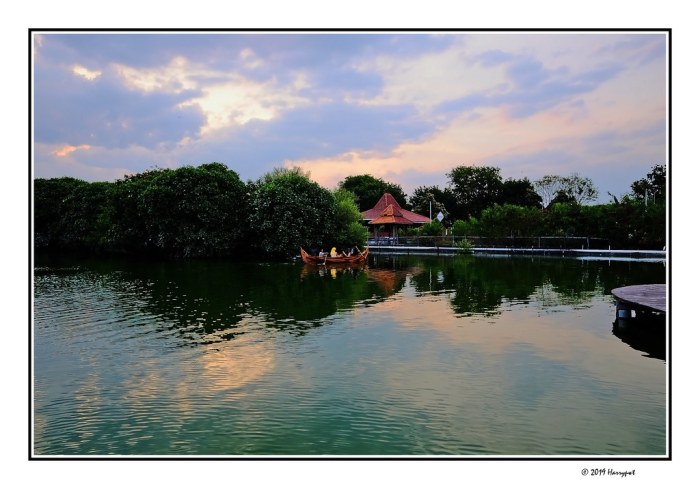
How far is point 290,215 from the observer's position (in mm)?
37062

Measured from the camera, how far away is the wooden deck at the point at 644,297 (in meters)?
11.4

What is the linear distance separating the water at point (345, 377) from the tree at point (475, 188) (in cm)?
4379

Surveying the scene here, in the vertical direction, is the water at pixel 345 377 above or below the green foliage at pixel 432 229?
below

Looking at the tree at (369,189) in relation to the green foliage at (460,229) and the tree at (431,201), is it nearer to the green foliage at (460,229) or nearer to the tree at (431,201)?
the tree at (431,201)

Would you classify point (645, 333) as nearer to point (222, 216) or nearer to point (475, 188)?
point (222, 216)

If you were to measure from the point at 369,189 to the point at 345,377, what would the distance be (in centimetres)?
5696

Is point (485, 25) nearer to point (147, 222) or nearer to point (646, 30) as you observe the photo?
point (646, 30)

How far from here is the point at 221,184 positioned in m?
39.6

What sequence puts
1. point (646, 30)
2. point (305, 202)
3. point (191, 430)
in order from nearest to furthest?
point (646, 30)
point (191, 430)
point (305, 202)

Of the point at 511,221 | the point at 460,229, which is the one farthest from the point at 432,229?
the point at 511,221

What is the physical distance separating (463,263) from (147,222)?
845 inches

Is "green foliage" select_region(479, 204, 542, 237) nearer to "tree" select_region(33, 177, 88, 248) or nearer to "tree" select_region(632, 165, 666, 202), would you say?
"tree" select_region(632, 165, 666, 202)

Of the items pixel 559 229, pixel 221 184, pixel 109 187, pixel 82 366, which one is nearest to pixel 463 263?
pixel 559 229

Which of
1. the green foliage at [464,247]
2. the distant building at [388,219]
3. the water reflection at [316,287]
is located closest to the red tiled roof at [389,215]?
the distant building at [388,219]
